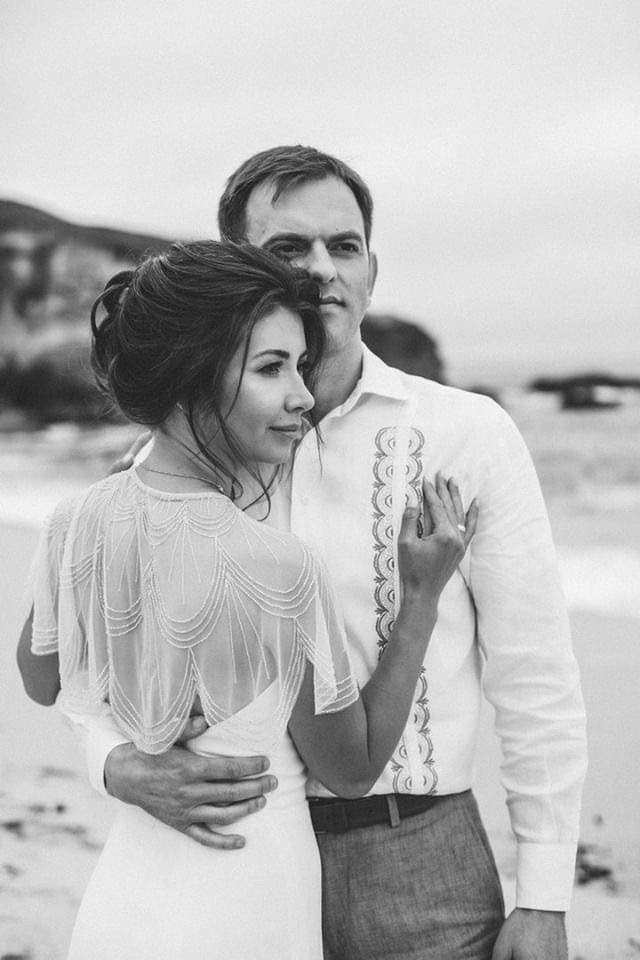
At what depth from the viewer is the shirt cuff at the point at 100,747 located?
3.57ft

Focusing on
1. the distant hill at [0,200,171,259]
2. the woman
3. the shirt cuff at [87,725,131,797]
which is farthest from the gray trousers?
the distant hill at [0,200,171,259]

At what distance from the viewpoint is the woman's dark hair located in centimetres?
95

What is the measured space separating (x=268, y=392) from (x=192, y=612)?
0.21 metres

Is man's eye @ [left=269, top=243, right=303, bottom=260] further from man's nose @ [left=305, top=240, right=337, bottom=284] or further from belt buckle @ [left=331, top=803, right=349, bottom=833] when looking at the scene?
belt buckle @ [left=331, top=803, right=349, bottom=833]

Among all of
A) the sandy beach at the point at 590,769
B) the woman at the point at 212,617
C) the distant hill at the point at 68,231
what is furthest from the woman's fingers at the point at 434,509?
the distant hill at the point at 68,231

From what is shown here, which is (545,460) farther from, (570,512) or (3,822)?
(3,822)

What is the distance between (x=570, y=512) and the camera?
344 centimetres

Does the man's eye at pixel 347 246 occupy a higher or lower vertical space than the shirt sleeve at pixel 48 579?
higher

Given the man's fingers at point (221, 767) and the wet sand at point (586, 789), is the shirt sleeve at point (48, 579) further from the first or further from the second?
the wet sand at point (586, 789)

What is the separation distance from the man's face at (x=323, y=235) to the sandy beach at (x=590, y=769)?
1.56 m

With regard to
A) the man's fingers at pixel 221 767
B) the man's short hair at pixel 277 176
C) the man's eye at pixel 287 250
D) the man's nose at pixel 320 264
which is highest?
the man's short hair at pixel 277 176

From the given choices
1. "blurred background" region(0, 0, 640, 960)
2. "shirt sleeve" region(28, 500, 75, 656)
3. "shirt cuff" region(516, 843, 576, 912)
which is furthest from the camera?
"blurred background" region(0, 0, 640, 960)

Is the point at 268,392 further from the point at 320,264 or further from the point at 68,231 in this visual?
the point at 68,231

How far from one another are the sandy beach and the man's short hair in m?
1.60
